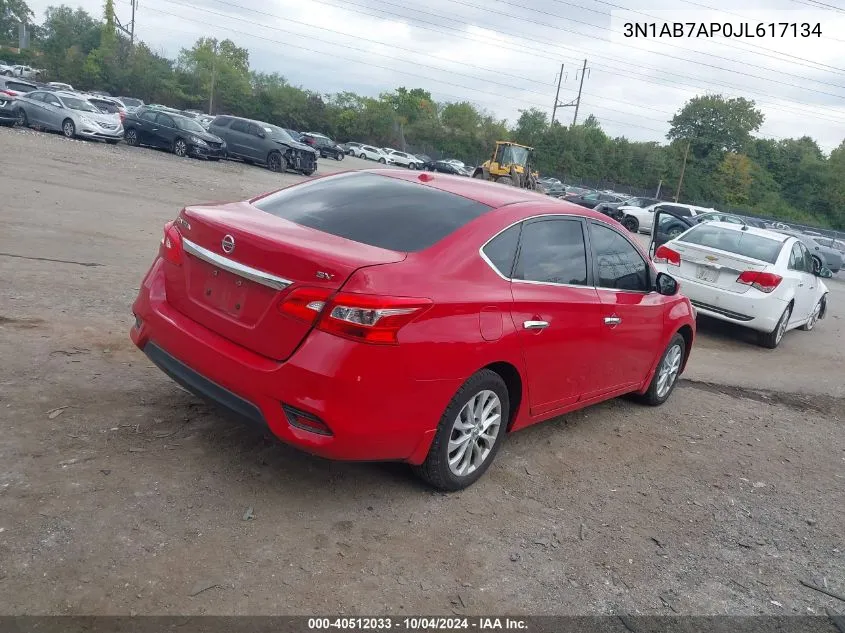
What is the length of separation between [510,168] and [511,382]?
1165 inches

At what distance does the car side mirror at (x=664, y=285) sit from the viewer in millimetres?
5500

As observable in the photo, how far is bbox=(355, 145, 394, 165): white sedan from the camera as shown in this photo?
5662cm

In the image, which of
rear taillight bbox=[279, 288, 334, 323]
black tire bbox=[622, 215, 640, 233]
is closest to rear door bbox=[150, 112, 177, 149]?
black tire bbox=[622, 215, 640, 233]

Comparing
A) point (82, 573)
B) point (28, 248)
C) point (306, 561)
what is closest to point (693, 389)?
point (306, 561)

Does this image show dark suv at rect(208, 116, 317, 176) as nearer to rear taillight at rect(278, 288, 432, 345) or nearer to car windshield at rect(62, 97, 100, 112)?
car windshield at rect(62, 97, 100, 112)

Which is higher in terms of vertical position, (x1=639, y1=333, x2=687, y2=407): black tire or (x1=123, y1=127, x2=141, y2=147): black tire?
(x1=123, y1=127, x2=141, y2=147): black tire

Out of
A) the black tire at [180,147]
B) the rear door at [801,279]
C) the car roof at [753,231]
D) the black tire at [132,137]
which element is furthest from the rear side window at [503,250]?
the black tire at [132,137]

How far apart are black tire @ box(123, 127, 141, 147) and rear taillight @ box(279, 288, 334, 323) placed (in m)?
25.4

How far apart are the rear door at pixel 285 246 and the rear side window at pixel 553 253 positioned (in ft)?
1.21

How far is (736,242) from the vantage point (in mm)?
9461

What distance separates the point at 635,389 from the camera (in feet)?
18.4

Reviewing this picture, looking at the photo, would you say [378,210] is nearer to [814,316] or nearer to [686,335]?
[686,335]

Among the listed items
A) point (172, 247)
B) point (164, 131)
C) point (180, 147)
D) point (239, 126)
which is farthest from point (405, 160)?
point (172, 247)

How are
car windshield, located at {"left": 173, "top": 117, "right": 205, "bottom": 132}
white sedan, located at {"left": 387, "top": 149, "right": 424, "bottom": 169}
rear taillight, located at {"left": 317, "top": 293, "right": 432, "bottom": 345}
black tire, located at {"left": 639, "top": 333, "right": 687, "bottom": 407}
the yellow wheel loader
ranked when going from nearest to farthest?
1. rear taillight, located at {"left": 317, "top": 293, "right": 432, "bottom": 345}
2. black tire, located at {"left": 639, "top": 333, "right": 687, "bottom": 407}
3. car windshield, located at {"left": 173, "top": 117, "right": 205, "bottom": 132}
4. the yellow wheel loader
5. white sedan, located at {"left": 387, "top": 149, "right": 424, "bottom": 169}
